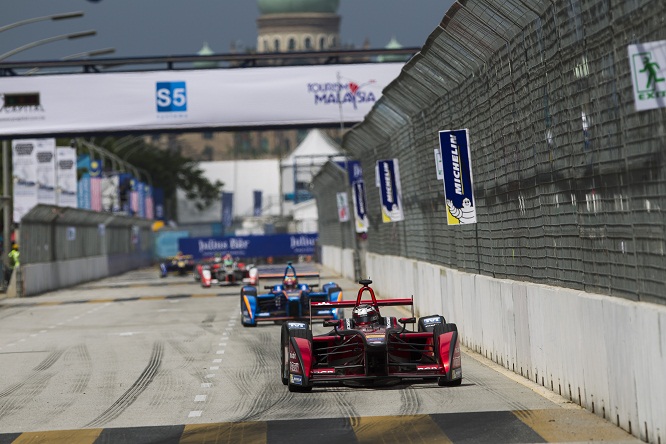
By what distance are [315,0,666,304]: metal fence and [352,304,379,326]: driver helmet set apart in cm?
179

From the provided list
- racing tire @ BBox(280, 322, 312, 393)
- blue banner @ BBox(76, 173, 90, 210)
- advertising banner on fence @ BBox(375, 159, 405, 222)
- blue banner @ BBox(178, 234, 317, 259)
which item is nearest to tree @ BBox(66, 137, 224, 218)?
blue banner @ BBox(178, 234, 317, 259)

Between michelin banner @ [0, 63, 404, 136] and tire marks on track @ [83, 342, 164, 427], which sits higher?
michelin banner @ [0, 63, 404, 136]

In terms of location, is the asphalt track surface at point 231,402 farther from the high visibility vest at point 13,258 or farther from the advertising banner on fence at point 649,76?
the high visibility vest at point 13,258

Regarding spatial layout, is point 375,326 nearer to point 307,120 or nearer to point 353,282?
→ point 307,120

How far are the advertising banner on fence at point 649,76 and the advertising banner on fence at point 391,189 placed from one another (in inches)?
788

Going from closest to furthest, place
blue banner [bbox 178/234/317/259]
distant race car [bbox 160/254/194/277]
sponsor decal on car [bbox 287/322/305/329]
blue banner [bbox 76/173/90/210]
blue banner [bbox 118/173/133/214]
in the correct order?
1. sponsor decal on car [bbox 287/322/305/329]
2. distant race car [bbox 160/254/194/277]
3. blue banner [bbox 76/173/90/210]
4. blue banner [bbox 178/234/317/259]
5. blue banner [bbox 118/173/133/214]

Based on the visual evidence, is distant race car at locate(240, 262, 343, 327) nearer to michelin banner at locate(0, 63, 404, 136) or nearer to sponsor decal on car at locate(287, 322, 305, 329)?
sponsor decal on car at locate(287, 322, 305, 329)

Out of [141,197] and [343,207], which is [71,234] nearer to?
[343,207]

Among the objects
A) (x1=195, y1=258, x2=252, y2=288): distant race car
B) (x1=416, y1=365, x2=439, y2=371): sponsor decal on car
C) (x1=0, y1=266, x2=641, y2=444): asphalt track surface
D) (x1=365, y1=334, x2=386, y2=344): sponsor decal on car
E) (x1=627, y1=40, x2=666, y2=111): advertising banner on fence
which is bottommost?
(x1=0, y1=266, x2=641, y2=444): asphalt track surface

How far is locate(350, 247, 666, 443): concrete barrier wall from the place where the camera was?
965cm

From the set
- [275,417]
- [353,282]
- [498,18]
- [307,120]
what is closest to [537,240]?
[498,18]

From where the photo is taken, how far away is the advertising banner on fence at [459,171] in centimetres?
1836

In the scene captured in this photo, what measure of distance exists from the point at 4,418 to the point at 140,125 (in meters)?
24.5

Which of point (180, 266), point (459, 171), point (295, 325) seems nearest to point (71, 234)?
point (180, 266)
